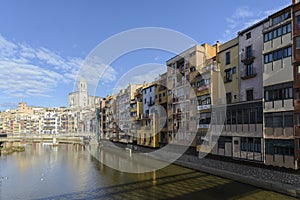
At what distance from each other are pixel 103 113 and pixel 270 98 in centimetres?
7574

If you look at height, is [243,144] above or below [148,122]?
below

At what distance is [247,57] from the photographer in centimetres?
3122

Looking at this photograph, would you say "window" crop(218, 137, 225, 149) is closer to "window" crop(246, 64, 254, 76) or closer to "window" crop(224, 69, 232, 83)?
"window" crop(224, 69, 232, 83)

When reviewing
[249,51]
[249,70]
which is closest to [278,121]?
[249,70]

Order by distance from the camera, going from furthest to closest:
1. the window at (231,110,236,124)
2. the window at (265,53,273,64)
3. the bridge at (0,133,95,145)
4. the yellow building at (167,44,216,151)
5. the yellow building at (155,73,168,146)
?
the bridge at (0,133,95,145) → the yellow building at (155,73,168,146) → the yellow building at (167,44,216,151) → the window at (231,110,236,124) → the window at (265,53,273,64)

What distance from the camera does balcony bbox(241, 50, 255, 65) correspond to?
99.8 feet

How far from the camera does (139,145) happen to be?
57.6 m

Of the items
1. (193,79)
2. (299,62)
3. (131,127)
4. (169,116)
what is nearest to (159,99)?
(169,116)

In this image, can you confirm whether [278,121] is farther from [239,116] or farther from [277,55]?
[277,55]

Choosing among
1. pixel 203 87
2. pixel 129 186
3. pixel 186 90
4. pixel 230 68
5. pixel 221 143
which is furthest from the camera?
pixel 186 90

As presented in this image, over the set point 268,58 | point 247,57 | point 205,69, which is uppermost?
point 247,57

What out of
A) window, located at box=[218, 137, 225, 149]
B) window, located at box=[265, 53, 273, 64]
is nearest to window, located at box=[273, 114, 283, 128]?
window, located at box=[265, 53, 273, 64]

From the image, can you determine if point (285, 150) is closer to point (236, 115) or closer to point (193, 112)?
point (236, 115)

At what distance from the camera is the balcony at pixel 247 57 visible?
30.4 meters
